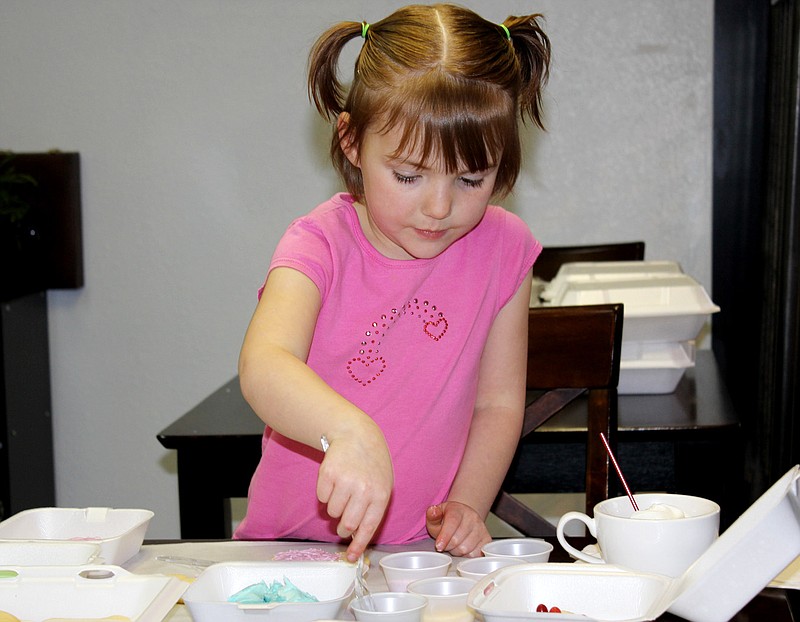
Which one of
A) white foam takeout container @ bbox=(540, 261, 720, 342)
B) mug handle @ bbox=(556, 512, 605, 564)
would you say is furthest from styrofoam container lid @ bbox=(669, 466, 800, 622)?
white foam takeout container @ bbox=(540, 261, 720, 342)

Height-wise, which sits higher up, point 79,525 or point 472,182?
point 472,182

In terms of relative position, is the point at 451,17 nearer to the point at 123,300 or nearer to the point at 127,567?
the point at 127,567

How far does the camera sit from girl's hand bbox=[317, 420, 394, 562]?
30.3 inches

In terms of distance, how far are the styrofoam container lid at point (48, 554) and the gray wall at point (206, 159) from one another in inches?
78.3

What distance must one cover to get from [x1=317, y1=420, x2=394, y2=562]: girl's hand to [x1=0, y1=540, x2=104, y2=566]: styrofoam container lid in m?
0.26

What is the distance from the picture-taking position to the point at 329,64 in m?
1.16

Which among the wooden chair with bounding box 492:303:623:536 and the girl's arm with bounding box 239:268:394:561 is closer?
the girl's arm with bounding box 239:268:394:561

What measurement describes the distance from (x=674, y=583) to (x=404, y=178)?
488mm

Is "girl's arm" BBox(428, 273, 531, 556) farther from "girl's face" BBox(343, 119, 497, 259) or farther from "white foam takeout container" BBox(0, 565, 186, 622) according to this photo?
"white foam takeout container" BBox(0, 565, 186, 622)

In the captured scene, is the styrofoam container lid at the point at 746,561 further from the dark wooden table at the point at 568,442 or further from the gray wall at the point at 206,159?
the gray wall at the point at 206,159

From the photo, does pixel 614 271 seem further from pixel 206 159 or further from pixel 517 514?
pixel 206 159

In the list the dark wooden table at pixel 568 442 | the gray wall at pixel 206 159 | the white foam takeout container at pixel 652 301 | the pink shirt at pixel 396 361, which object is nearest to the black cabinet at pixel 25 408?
the gray wall at pixel 206 159

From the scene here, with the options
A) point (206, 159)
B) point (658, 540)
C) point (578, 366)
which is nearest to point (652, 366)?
point (578, 366)

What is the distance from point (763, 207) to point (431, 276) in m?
1.68
